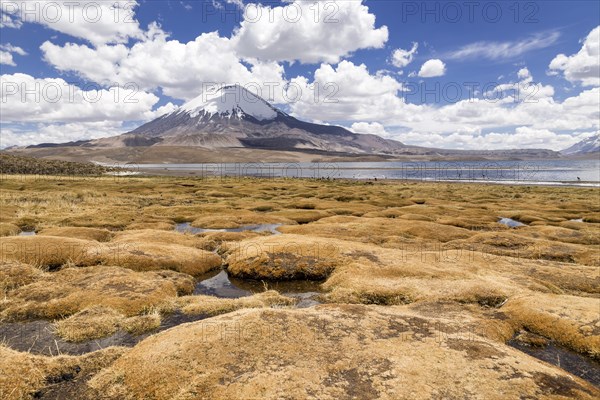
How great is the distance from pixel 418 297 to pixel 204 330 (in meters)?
14.7

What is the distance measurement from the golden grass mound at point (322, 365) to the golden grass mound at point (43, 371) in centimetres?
83

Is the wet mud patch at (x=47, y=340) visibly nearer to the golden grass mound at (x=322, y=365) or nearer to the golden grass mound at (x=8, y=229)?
the golden grass mound at (x=322, y=365)

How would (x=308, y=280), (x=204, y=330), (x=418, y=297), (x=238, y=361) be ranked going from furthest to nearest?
1. (x=308, y=280)
2. (x=418, y=297)
3. (x=204, y=330)
4. (x=238, y=361)

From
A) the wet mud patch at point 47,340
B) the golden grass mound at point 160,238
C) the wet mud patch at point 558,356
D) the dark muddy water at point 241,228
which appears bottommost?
the wet mud patch at point 558,356

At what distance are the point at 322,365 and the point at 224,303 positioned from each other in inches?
387

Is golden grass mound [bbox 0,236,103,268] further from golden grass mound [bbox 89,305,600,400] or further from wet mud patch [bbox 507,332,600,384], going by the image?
wet mud patch [bbox 507,332,600,384]

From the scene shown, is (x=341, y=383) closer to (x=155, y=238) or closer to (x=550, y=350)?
(x=550, y=350)

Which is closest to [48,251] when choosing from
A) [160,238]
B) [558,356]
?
[160,238]

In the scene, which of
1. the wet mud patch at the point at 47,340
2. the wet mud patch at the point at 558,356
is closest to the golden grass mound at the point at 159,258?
the wet mud patch at the point at 47,340

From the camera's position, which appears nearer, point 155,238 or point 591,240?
point 155,238

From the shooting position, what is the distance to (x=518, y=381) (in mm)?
13625

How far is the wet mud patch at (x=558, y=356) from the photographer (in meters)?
16.6

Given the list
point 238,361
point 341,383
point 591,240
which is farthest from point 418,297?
point 591,240

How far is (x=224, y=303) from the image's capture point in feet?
73.2
